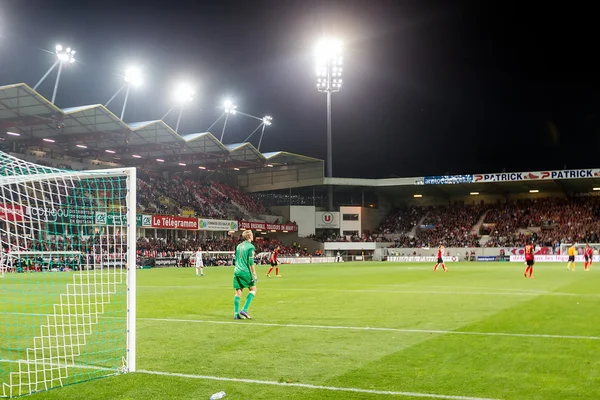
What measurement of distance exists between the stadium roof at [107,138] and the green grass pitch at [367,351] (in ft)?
95.3

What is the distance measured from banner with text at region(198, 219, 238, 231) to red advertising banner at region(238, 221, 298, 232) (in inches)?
50.4

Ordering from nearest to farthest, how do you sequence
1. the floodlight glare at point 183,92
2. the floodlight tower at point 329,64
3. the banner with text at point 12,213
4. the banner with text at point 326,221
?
the banner with text at point 12,213 < the floodlight glare at point 183,92 < the floodlight tower at point 329,64 < the banner with text at point 326,221

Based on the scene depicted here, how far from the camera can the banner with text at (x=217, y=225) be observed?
5922cm

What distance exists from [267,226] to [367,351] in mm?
60667

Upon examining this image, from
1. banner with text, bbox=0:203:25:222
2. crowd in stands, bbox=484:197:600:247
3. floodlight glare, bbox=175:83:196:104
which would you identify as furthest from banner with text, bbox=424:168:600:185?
banner with text, bbox=0:203:25:222

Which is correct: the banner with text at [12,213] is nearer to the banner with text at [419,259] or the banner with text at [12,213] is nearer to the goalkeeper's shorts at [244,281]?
the goalkeeper's shorts at [244,281]

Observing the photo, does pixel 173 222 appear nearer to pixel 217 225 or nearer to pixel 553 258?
pixel 217 225

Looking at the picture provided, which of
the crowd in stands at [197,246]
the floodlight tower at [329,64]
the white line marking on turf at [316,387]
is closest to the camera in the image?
the white line marking on turf at [316,387]

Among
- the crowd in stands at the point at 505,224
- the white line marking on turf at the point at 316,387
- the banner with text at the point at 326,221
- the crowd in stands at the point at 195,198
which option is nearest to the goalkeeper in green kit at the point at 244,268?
the white line marking on turf at the point at 316,387

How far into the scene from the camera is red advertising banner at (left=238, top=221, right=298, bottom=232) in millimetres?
65588

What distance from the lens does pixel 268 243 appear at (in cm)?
6912

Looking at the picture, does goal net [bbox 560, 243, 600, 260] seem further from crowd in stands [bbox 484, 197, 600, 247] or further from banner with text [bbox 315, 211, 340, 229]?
banner with text [bbox 315, 211, 340, 229]

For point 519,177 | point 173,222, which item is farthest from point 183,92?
point 519,177

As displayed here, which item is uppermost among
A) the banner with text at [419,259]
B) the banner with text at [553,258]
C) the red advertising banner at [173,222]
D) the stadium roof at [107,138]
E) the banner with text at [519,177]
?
the stadium roof at [107,138]
